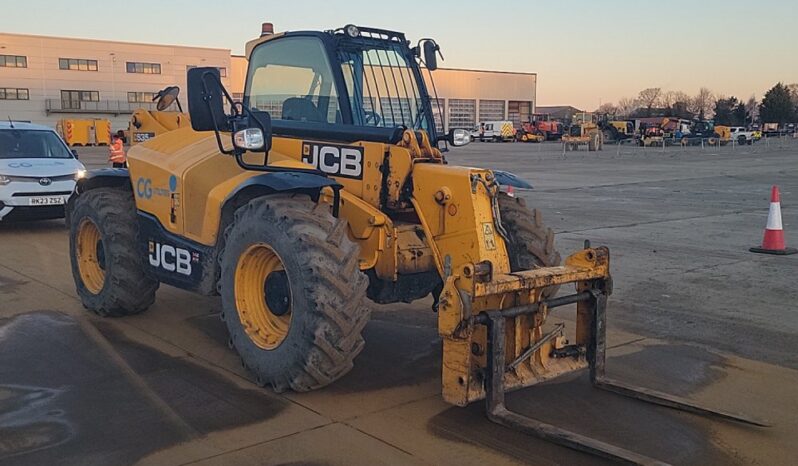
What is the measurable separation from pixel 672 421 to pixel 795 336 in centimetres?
262

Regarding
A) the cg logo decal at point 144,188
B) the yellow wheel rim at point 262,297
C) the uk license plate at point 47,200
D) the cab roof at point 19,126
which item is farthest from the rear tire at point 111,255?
the cab roof at point 19,126

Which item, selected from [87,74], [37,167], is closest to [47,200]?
[37,167]

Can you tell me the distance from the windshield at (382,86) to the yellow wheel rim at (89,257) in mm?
3289

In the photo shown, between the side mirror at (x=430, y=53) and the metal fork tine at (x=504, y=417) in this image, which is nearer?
the metal fork tine at (x=504, y=417)

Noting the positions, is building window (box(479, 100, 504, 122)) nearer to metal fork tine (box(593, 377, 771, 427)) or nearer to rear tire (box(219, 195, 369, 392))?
metal fork tine (box(593, 377, 771, 427))

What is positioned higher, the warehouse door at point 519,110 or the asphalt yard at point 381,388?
the warehouse door at point 519,110

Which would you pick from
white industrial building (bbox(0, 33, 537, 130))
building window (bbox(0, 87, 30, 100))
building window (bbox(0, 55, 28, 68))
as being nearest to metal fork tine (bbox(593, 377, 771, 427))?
white industrial building (bbox(0, 33, 537, 130))

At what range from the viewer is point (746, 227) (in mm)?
13031

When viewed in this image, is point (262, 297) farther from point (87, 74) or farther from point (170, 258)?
point (87, 74)

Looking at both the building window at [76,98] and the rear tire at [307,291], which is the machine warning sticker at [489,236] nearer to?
the rear tire at [307,291]

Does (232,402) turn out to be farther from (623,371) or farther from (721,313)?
(721,313)

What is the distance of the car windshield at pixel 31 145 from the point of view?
13125 millimetres

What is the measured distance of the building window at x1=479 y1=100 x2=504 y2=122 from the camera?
98.7 m

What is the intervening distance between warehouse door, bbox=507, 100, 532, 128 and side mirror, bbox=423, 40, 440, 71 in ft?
318
